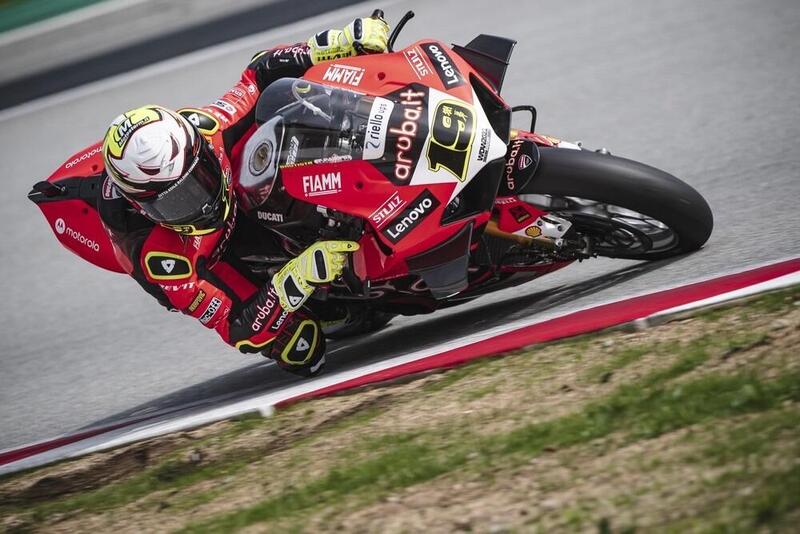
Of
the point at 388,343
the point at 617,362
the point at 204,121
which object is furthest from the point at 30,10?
the point at 617,362

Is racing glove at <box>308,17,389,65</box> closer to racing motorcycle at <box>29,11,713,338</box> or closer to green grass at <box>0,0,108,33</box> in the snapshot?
racing motorcycle at <box>29,11,713,338</box>

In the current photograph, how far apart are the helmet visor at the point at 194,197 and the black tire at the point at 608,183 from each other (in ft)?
4.21

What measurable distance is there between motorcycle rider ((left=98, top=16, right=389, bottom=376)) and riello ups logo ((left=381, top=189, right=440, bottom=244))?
8.4 inches

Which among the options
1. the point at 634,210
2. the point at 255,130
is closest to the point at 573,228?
the point at 634,210

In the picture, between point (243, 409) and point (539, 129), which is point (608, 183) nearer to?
point (243, 409)

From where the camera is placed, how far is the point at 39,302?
675 cm

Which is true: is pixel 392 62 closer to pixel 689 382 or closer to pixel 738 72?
pixel 689 382

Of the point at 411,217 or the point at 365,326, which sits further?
the point at 365,326

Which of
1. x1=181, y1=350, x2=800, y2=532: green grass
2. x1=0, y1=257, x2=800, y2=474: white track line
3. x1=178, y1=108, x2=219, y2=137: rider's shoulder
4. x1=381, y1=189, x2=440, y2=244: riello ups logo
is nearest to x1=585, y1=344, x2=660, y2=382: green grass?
x1=181, y1=350, x2=800, y2=532: green grass

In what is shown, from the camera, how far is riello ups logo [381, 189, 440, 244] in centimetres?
396

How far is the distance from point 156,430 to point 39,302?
296 cm

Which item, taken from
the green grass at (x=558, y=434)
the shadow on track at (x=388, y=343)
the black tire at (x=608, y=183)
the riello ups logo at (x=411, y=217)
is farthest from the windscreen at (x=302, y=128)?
the green grass at (x=558, y=434)

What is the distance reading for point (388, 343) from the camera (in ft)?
16.6

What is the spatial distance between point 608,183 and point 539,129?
298cm
